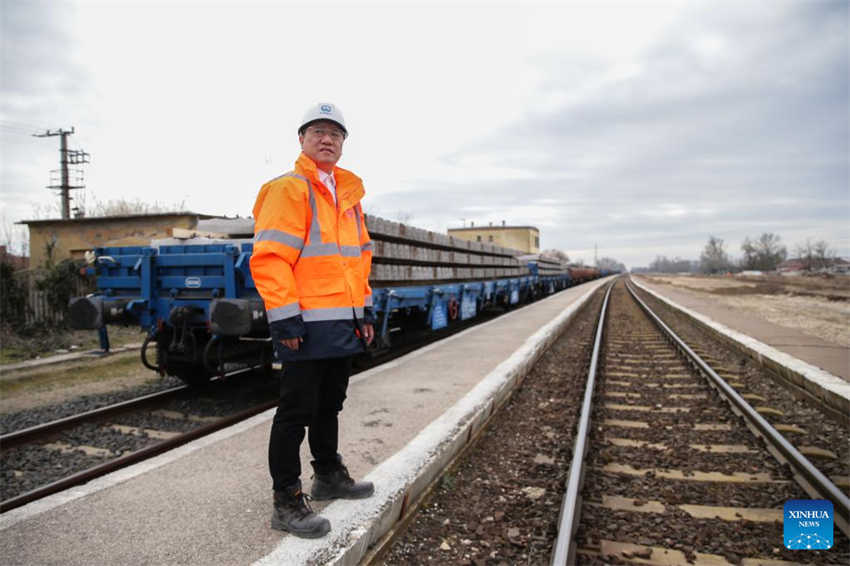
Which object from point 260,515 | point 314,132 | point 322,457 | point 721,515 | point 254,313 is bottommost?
point 721,515

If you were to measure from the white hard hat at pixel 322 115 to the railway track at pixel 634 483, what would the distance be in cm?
218

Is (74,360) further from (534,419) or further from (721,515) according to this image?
(721,515)

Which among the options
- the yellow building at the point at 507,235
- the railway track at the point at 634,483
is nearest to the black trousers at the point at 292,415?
the railway track at the point at 634,483

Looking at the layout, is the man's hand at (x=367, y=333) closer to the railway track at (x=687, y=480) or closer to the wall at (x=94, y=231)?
the railway track at (x=687, y=480)

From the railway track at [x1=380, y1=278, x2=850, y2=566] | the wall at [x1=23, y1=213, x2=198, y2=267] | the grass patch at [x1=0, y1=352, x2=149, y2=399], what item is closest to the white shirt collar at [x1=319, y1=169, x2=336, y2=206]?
the railway track at [x1=380, y1=278, x2=850, y2=566]

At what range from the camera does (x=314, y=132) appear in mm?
2510

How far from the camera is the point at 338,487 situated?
8.94 ft

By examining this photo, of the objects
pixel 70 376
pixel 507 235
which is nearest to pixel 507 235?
pixel 507 235

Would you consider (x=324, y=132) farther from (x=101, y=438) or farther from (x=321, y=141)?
(x=101, y=438)

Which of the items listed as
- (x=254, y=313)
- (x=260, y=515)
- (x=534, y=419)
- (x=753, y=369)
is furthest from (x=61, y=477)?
(x=753, y=369)

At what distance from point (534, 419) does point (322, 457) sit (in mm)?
2624

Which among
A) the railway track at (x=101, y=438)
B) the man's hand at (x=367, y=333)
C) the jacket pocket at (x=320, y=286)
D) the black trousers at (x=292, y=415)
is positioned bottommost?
the railway track at (x=101, y=438)

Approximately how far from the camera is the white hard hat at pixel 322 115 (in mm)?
2488

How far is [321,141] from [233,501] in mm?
2002
